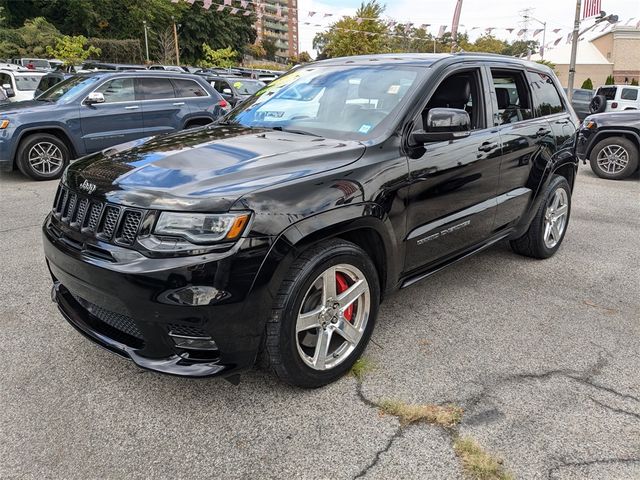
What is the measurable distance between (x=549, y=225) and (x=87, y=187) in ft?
13.1

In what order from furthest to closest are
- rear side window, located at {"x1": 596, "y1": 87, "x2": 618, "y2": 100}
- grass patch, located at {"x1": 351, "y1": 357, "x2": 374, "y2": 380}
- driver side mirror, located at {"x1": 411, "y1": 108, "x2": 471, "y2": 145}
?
rear side window, located at {"x1": 596, "y1": 87, "x2": 618, "y2": 100}
driver side mirror, located at {"x1": 411, "y1": 108, "x2": 471, "y2": 145}
grass patch, located at {"x1": 351, "y1": 357, "x2": 374, "y2": 380}

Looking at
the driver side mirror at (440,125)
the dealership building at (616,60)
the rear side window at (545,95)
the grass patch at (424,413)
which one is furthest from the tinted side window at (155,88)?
the dealership building at (616,60)

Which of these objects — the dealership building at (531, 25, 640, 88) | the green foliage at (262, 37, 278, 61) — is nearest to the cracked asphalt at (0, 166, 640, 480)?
the dealership building at (531, 25, 640, 88)

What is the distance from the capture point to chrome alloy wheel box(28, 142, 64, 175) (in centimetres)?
839

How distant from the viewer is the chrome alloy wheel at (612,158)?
30.2ft

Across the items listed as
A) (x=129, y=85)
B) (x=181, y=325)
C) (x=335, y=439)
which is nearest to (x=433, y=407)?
(x=335, y=439)

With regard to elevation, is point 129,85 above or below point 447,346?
above

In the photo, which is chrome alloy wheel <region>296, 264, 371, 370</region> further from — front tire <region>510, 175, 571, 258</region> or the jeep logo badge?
front tire <region>510, 175, 571, 258</region>

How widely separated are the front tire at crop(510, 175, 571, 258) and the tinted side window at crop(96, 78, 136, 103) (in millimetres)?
7347

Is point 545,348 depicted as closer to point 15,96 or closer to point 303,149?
point 303,149

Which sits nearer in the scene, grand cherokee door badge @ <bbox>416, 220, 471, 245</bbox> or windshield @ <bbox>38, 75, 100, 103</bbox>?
grand cherokee door badge @ <bbox>416, 220, 471, 245</bbox>

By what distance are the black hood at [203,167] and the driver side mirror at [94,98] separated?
6.13 metres

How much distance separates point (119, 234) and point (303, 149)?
1089mm

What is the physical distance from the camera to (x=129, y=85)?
927 centimetres
